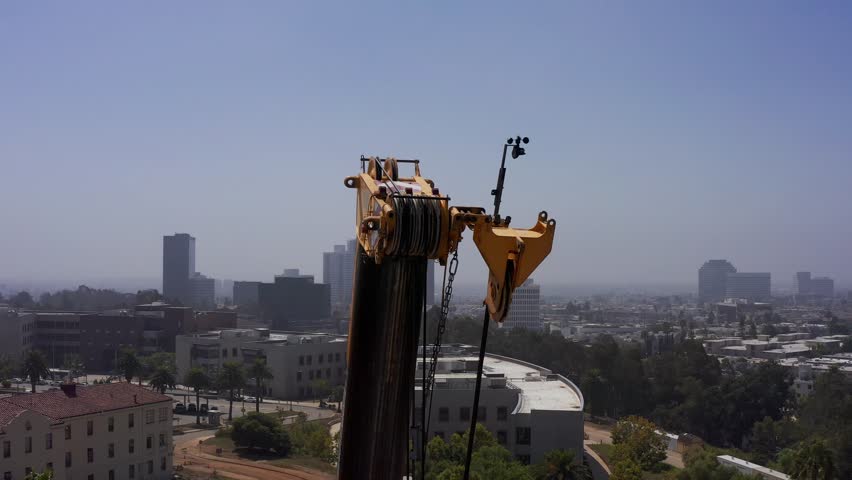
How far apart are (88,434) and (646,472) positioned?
2113cm

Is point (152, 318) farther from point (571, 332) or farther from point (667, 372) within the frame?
point (571, 332)

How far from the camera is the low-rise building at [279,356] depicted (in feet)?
181

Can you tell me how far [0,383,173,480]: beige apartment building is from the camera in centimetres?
2459

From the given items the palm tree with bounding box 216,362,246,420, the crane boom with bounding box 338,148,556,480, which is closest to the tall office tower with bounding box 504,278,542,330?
the palm tree with bounding box 216,362,246,420

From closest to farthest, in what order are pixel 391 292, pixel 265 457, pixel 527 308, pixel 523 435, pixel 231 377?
pixel 391 292 < pixel 523 435 < pixel 265 457 < pixel 231 377 < pixel 527 308

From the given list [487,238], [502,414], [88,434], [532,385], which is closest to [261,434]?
[88,434]

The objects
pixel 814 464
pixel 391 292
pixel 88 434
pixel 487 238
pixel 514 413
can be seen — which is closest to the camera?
pixel 487 238

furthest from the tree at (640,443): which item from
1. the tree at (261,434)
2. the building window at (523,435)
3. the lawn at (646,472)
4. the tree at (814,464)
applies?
the tree at (261,434)

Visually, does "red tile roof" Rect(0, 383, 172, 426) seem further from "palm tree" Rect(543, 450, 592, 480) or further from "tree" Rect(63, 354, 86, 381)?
"tree" Rect(63, 354, 86, 381)

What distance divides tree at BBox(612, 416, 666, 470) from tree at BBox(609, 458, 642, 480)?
2.74m

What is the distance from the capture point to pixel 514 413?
3081cm

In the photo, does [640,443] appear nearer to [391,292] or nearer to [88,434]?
[88,434]

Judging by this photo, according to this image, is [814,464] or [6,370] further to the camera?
[6,370]

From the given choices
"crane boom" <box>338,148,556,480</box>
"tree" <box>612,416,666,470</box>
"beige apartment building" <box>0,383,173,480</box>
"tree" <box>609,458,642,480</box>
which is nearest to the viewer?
"crane boom" <box>338,148,556,480</box>
